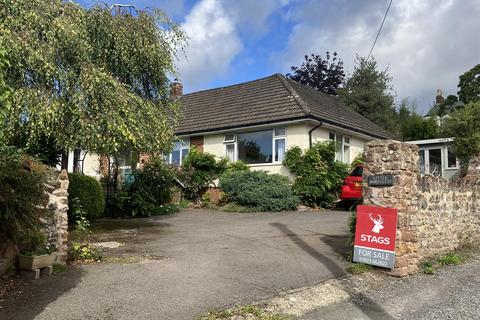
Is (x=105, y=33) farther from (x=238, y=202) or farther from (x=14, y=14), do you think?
(x=238, y=202)

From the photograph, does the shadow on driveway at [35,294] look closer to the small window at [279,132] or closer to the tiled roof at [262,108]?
the tiled roof at [262,108]

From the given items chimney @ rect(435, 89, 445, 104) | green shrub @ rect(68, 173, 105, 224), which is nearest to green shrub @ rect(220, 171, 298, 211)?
green shrub @ rect(68, 173, 105, 224)

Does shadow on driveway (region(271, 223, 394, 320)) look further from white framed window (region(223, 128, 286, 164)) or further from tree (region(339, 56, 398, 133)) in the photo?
tree (region(339, 56, 398, 133))

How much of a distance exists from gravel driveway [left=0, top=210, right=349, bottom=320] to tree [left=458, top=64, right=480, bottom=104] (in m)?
34.3

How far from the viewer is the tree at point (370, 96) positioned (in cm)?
3581

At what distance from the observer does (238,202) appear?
18.6 meters

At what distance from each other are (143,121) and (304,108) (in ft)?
34.1

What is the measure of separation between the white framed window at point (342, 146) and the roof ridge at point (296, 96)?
204 cm

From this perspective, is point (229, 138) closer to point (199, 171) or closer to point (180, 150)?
point (199, 171)

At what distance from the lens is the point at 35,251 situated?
Answer: 680 cm

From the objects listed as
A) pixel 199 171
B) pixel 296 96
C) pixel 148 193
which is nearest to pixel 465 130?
pixel 296 96

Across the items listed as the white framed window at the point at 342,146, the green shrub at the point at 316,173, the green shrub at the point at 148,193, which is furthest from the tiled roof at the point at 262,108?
the green shrub at the point at 148,193

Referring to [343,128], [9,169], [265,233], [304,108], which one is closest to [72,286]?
[9,169]

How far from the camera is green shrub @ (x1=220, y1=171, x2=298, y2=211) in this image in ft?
57.9
